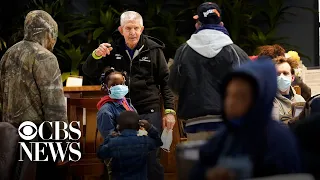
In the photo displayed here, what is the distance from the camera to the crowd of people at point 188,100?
4.05 ft

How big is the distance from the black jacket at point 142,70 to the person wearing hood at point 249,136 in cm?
246

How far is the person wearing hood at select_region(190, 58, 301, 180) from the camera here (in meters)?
1.21

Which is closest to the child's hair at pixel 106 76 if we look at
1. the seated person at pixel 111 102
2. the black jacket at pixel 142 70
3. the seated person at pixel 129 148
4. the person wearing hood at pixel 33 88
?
the seated person at pixel 111 102

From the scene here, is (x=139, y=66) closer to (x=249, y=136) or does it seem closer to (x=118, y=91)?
(x=118, y=91)

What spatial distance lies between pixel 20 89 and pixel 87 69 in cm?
64

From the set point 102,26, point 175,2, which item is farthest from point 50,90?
point 175,2

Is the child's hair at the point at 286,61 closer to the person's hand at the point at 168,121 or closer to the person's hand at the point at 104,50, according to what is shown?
the person's hand at the point at 168,121

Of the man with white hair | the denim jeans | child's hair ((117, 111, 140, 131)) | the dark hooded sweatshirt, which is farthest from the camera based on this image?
the man with white hair

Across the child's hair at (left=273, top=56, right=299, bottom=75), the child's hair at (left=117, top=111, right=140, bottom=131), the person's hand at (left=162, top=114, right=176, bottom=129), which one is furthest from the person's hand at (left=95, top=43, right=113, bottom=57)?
the child's hair at (left=273, top=56, right=299, bottom=75)

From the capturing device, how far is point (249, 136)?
4.01 feet

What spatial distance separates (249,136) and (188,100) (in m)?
1.64

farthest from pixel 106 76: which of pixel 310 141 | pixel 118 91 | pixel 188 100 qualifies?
pixel 310 141

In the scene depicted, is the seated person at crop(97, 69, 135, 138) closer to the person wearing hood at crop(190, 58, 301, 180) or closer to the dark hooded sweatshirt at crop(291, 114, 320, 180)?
the dark hooded sweatshirt at crop(291, 114, 320, 180)

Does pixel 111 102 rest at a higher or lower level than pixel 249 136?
higher
